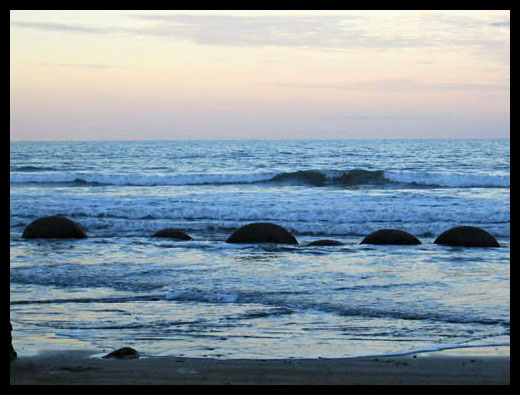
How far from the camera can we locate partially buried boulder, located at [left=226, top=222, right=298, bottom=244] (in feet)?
51.0

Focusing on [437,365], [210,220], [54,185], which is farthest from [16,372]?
[54,185]

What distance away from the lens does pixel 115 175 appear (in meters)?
37.0

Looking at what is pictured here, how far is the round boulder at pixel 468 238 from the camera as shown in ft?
48.2

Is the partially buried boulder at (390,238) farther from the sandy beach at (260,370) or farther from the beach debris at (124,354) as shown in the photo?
the beach debris at (124,354)

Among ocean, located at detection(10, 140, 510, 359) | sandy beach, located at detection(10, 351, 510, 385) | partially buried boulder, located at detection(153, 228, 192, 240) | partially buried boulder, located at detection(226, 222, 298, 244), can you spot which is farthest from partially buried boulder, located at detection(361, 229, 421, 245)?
sandy beach, located at detection(10, 351, 510, 385)

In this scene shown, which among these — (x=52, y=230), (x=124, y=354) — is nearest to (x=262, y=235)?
(x=52, y=230)

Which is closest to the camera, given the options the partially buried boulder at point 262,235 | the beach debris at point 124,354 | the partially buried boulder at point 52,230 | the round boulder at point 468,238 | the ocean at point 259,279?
the beach debris at point 124,354

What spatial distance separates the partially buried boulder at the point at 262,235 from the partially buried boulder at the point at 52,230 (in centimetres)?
378

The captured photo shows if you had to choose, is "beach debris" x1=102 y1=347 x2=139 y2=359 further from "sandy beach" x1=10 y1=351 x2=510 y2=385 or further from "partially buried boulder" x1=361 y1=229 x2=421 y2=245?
"partially buried boulder" x1=361 y1=229 x2=421 y2=245

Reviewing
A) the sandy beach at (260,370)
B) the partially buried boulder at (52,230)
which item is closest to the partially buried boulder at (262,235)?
the partially buried boulder at (52,230)

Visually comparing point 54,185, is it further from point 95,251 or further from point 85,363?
point 85,363

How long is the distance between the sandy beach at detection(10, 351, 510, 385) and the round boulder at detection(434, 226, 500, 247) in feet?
29.0
